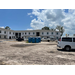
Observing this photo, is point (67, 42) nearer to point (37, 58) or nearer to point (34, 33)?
point (37, 58)

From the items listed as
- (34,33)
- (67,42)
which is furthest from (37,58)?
(34,33)

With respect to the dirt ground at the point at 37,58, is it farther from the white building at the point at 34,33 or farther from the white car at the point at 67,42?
the white building at the point at 34,33

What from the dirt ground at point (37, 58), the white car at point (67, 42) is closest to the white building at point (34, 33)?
the white car at point (67, 42)

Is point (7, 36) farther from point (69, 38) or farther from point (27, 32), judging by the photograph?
point (69, 38)

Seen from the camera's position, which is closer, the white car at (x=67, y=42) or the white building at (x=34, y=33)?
the white car at (x=67, y=42)

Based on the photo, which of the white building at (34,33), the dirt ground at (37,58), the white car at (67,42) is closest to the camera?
the dirt ground at (37,58)

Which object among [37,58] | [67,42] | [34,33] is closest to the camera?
[37,58]

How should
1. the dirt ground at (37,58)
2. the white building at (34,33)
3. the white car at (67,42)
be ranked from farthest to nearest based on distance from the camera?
the white building at (34,33)
the white car at (67,42)
the dirt ground at (37,58)

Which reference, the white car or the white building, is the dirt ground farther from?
the white building

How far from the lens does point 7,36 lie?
156ft
